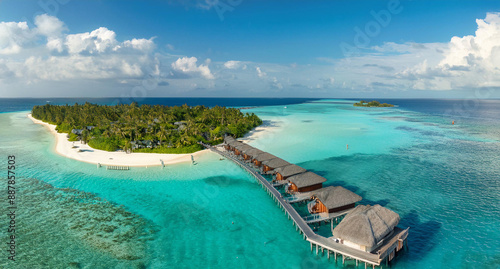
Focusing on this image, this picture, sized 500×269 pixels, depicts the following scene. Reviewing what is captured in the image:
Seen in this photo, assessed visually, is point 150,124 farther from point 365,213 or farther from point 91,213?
point 365,213

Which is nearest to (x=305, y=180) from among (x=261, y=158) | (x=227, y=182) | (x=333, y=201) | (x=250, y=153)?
(x=333, y=201)

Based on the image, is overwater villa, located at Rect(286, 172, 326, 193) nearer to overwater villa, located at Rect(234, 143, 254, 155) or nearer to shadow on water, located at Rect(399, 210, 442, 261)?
shadow on water, located at Rect(399, 210, 442, 261)

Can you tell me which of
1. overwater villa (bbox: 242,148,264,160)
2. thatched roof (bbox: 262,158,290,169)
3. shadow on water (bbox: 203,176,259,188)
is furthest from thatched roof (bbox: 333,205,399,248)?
overwater villa (bbox: 242,148,264,160)

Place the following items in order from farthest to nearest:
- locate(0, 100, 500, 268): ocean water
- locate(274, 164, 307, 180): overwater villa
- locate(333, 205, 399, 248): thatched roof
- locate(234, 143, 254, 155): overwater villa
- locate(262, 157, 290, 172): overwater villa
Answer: locate(234, 143, 254, 155): overwater villa, locate(262, 157, 290, 172): overwater villa, locate(274, 164, 307, 180): overwater villa, locate(0, 100, 500, 268): ocean water, locate(333, 205, 399, 248): thatched roof

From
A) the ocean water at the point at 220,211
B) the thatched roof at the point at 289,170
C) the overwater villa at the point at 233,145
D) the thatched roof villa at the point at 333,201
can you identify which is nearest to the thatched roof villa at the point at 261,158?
the ocean water at the point at 220,211

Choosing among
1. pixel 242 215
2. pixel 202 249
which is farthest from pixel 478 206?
pixel 202 249

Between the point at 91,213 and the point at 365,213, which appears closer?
the point at 365,213
